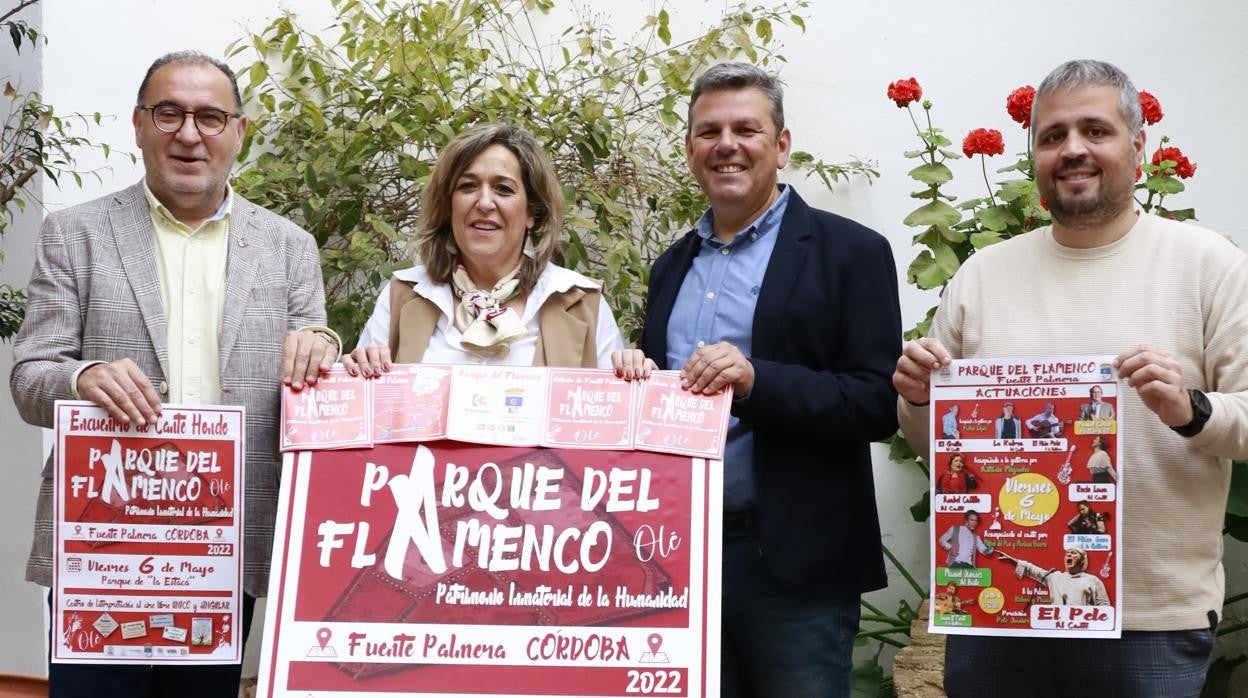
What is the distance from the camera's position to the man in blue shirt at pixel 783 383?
8.21 feet

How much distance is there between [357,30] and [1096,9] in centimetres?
251

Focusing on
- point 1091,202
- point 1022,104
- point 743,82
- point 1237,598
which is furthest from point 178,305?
point 1237,598

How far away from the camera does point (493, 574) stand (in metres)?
2.38

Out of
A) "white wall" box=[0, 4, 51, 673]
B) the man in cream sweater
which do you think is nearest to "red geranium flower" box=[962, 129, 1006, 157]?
the man in cream sweater

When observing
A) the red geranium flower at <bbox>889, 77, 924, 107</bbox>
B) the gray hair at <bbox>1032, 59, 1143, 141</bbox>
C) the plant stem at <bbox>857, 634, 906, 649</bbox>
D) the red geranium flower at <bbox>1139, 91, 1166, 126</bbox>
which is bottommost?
the plant stem at <bbox>857, 634, 906, 649</bbox>

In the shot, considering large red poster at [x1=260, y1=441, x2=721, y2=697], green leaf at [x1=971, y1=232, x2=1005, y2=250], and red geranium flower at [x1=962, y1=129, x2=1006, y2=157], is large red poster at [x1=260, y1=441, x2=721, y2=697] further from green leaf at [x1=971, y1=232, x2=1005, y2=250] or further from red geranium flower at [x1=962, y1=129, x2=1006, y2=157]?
red geranium flower at [x1=962, y1=129, x2=1006, y2=157]

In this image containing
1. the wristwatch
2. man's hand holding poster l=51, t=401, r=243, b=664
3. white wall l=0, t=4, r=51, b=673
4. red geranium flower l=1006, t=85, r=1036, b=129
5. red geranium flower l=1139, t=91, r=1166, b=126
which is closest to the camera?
the wristwatch

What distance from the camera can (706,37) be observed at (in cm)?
416

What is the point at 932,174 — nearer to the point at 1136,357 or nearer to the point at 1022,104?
the point at 1022,104

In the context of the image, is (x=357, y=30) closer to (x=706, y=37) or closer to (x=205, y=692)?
(x=706, y=37)

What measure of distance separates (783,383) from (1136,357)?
0.65 meters

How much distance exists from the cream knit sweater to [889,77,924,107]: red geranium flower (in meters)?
1.48

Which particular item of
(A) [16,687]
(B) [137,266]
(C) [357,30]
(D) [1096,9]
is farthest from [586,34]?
(A) [16,687]

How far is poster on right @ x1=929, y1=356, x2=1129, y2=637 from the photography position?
2.23 meters
